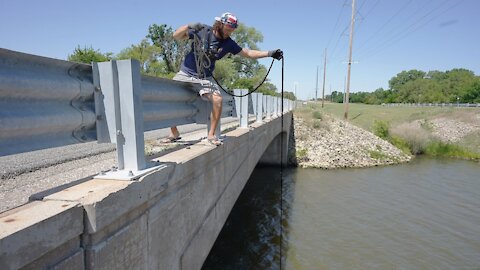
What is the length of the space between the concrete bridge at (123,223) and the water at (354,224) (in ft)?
10.9

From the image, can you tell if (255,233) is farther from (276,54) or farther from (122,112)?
(122,112)

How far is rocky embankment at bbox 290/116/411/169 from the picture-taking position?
2156 cm

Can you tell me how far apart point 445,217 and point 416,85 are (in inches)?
4278

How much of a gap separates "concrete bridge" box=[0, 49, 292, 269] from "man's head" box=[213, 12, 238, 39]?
1.43 m

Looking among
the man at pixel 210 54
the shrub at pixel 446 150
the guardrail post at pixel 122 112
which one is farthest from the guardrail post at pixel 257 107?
the shrub at pixel 446 150

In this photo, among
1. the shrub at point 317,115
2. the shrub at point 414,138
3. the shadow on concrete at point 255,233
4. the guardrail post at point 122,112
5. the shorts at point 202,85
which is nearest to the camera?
the guardrail post at point 122,112

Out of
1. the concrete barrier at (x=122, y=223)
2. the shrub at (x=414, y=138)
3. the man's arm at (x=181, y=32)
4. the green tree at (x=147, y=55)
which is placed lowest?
the shrub at (x=414, y=138)

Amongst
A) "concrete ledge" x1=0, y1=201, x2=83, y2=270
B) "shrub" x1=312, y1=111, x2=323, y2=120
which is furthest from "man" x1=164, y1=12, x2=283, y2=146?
"shrub" x1=312, y1=111, x2=323, y2=120

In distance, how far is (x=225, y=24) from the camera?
12.5 feet

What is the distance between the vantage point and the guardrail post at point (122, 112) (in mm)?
A: 2109

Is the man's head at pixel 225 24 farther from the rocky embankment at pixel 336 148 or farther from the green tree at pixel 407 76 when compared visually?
the green tree at pixel 407 76

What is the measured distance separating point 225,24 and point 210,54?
16.6 inches

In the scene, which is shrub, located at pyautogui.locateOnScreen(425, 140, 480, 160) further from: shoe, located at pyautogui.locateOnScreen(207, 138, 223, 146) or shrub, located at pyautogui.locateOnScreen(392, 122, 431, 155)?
shoe, located at pyautogui.locateOnScreen(207, 138, 223, 146)

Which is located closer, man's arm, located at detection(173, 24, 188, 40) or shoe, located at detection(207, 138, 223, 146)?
man's arm, located at detection(173, 24, 188, 40)
